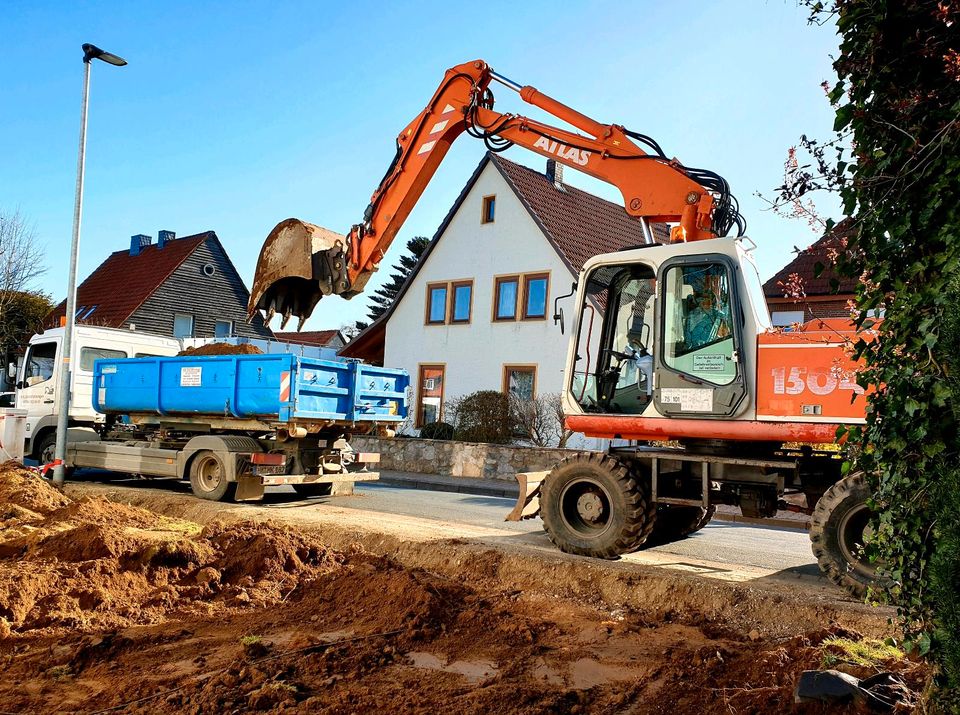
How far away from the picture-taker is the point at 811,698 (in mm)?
3695

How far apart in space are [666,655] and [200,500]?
8.44m

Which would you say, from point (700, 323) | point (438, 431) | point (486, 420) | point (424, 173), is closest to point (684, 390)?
point (700, 323)

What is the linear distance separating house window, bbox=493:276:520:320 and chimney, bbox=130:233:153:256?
24.7m

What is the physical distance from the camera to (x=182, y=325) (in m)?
37.5

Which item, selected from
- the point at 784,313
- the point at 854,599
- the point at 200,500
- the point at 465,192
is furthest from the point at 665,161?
the point at 465,192

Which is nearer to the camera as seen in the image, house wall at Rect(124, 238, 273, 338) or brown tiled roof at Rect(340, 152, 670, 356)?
brown tiled roof at Rect(340, 152, 670, 356)

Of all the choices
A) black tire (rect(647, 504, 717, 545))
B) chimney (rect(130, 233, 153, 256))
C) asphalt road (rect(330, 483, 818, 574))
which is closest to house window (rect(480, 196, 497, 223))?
asphalt road (rect(330, 483, 818, 574))

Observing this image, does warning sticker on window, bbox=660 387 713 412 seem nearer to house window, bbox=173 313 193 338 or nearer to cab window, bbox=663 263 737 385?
cab window, bbox=663 263 737 385

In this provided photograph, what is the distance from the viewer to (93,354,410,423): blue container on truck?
1163 centimetres

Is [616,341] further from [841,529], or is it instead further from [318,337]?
[318,337]

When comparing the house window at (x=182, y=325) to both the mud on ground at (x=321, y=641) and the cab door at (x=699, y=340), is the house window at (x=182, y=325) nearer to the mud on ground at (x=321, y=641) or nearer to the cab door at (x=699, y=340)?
the mud on ground at (x=321, y=641)

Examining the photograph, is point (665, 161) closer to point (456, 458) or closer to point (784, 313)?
point (456, 458)

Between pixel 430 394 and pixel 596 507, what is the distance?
1808cm

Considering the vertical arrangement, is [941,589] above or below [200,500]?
above
